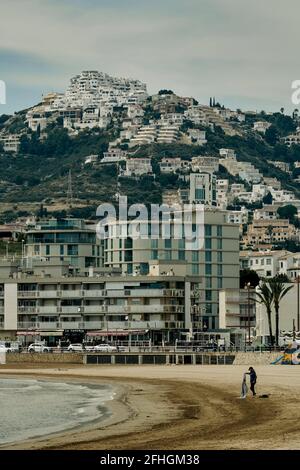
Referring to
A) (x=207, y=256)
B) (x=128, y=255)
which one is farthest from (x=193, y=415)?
(x=128, y=255)

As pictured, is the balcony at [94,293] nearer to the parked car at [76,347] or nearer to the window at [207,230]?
the parked car at [76,347]

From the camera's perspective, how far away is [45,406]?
79.3m

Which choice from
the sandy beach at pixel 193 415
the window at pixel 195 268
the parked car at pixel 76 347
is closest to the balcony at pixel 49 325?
the parked car at pixel 76 347

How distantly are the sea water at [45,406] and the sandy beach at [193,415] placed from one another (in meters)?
1.34

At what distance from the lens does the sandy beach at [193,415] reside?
172 feet

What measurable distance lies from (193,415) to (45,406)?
15663 mm

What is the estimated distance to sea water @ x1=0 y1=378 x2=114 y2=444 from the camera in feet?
209

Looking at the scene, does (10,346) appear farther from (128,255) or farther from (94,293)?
(128,255)

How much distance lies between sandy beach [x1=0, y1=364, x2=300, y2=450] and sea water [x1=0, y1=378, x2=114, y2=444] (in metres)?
1.34

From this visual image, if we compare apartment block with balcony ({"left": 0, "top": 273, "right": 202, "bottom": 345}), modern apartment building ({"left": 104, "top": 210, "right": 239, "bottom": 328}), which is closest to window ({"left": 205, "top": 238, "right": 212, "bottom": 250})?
modern apartment building ({"left": 104, "top": 210, "right": 239, "bottom": 328})

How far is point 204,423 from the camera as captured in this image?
2386 inches

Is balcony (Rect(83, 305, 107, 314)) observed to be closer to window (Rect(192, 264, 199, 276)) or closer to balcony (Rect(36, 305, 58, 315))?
balcony (Rect(36, 305, 58, 315))
